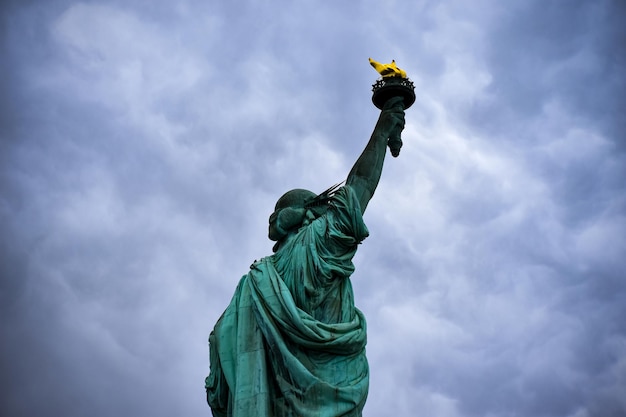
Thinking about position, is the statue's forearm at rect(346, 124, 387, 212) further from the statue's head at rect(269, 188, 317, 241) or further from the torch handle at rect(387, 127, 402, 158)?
the statue's head at rect(269, 188, 317, 241)

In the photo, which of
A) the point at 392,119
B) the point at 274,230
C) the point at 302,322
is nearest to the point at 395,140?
the point at 392,119

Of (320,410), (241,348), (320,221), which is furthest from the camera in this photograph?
(320,221)

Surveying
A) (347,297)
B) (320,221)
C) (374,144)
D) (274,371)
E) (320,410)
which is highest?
(374,144)

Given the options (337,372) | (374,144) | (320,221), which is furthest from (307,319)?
(374,144)

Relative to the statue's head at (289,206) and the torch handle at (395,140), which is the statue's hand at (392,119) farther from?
the statue's head at (289,206)

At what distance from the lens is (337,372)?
45.1ft

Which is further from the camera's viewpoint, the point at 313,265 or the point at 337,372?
the point at 313,265

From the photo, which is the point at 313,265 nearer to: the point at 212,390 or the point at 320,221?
the point at 320,221

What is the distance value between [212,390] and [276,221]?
11.4 feet

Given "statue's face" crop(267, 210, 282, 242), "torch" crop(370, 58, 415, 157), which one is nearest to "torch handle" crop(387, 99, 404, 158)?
"torch" crop(370, 58, 415, 157)

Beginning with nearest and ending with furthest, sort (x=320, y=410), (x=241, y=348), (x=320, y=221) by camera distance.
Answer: (x=320, y=410) → (x=241, y=348) → (x=320, y=221)

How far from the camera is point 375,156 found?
1612 cm

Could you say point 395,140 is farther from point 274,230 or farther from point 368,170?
point 274,230

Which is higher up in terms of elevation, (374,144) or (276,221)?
(374,144)
